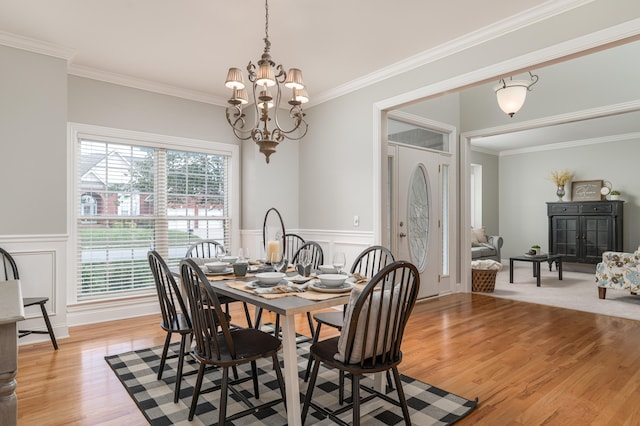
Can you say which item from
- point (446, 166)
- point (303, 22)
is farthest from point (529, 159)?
point (303, 22)

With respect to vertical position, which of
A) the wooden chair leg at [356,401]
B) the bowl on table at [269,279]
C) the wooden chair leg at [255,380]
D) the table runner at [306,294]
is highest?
the bowl on table at [269,279]

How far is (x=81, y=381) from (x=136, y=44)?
→ 2.82m

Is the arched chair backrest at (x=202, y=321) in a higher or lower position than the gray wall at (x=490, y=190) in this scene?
lower

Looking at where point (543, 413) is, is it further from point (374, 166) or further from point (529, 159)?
point (529, 159)

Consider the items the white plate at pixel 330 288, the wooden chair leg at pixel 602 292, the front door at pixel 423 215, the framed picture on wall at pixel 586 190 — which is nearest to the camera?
the white plate at pixel 330 288

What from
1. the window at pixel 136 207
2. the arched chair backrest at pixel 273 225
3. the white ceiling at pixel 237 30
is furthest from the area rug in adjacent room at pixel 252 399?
the white ceiling at pixel 237 30

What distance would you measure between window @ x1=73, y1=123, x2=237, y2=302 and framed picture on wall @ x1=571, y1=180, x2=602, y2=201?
7.38 meters

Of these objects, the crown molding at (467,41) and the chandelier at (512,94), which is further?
the chandelier at (512,94)

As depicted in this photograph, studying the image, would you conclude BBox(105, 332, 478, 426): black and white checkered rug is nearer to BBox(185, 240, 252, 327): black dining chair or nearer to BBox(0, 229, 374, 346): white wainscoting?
BBox(185, 240, 252, 327): black dining chair

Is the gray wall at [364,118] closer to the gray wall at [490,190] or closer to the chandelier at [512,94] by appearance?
the chandelier at [512,94]

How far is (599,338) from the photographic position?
3.61 metres

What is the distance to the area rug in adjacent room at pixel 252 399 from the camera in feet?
7.00

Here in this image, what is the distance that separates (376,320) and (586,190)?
8298 mm

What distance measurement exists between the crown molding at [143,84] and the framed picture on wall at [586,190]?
24.7 ft
